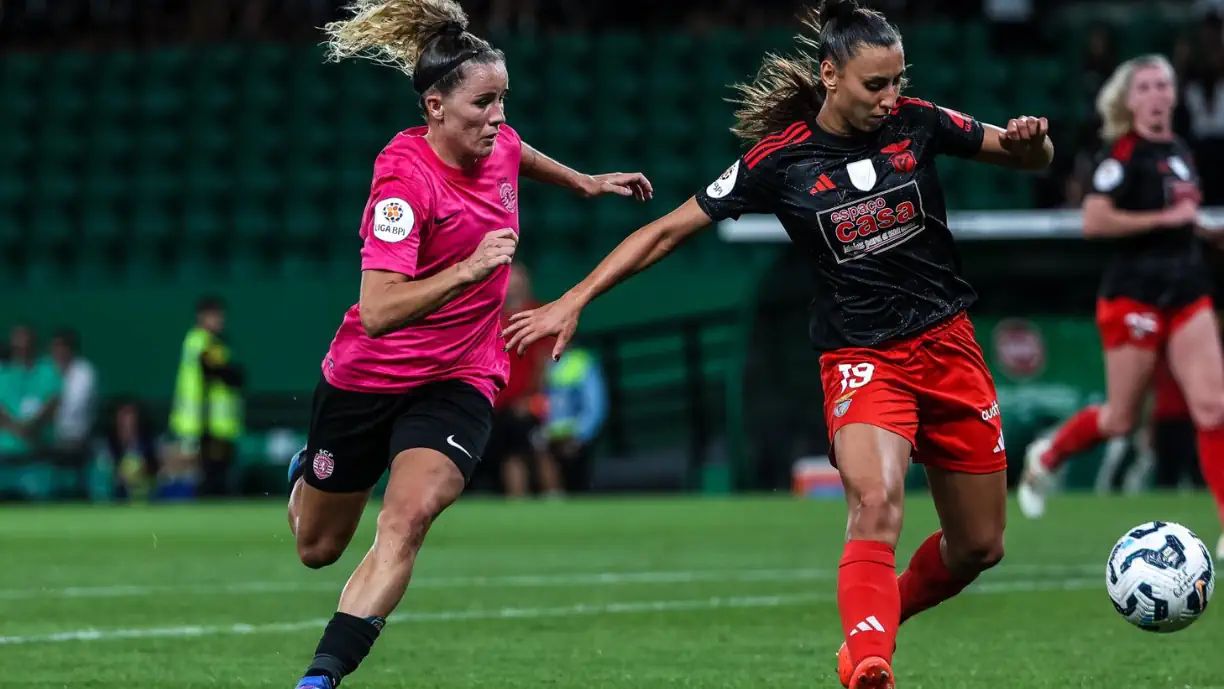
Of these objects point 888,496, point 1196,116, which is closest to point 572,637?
point 888,496

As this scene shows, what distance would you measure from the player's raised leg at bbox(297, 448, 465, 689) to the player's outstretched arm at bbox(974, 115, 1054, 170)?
1.83 meters

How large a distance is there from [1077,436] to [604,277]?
5828mm

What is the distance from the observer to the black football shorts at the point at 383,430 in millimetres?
5391

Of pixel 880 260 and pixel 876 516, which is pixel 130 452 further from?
pixel 876 516

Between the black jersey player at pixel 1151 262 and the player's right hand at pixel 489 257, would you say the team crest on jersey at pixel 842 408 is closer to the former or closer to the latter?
the player's right hand at pixel 489 257

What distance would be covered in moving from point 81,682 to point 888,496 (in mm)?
2619

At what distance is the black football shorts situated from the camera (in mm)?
5391

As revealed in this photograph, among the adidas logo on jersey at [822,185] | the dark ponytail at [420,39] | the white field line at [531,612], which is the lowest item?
the white field line at [531,612]

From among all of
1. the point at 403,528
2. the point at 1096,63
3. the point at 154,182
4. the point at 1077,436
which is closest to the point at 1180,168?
the point at 1077,436

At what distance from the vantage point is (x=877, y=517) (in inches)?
194

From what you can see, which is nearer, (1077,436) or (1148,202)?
(1148,202)

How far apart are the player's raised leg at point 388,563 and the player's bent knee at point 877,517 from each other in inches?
44.9

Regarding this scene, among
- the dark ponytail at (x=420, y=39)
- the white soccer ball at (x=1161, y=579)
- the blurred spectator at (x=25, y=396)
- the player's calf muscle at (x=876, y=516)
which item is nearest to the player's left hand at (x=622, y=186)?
the dark ponytail at (x=420, y=39)

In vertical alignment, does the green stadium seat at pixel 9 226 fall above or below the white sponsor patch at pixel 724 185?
below
